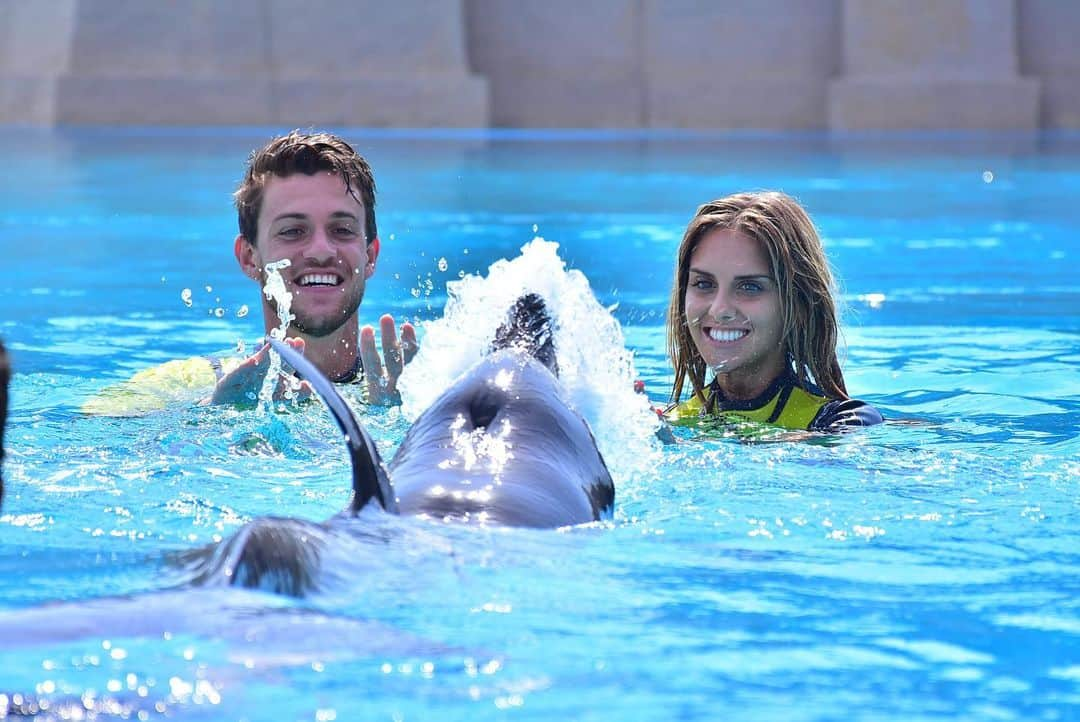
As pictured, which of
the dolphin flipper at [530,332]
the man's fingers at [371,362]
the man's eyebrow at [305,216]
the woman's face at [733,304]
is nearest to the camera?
the dolphin flipper at [530,332]

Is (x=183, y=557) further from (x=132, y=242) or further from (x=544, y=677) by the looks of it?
(x=132, y=242)

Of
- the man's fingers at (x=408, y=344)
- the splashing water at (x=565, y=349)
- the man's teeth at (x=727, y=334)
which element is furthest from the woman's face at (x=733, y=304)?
the man's fingers at (x=408, y=344)

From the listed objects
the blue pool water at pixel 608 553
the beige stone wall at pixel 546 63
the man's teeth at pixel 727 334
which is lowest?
the blue pool water at pixel 608 553

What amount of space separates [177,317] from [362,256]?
2893 millimetres

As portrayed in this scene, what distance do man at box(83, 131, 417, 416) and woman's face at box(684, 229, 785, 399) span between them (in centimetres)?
90

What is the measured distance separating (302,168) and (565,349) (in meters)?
1.65

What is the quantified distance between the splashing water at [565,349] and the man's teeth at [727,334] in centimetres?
54

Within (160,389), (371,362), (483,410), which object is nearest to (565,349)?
(483,410)

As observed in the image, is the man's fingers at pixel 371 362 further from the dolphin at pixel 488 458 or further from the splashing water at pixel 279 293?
the dolphin at pixel 488 458

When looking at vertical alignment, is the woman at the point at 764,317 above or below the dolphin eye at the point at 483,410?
above

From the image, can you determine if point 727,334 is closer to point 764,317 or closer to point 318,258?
point 764,317

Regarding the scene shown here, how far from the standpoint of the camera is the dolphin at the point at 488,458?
2.85 metres

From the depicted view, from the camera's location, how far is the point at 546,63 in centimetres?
2106

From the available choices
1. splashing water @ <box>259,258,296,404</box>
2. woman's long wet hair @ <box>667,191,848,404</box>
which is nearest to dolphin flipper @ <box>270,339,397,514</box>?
splashing water @ <box>259,258,296,404</box>
